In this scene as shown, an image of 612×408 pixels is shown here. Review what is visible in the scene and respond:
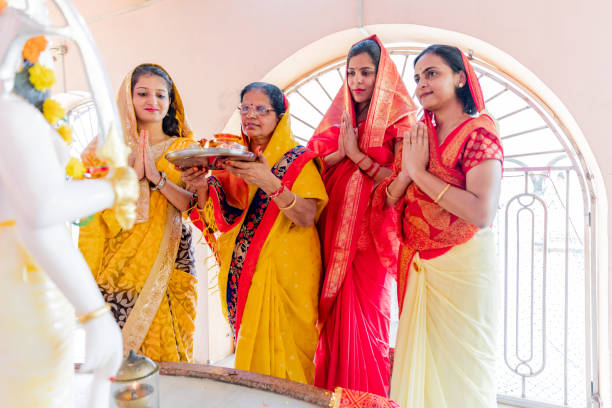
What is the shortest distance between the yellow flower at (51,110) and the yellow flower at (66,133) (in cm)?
3

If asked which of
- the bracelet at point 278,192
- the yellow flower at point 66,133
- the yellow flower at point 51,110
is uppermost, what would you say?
the yellow flower at point 51,110

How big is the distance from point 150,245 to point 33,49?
111 cm

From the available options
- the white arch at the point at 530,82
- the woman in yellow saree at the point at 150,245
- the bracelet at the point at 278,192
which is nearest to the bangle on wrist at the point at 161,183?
the woman in yellow saree at the point at 150,245

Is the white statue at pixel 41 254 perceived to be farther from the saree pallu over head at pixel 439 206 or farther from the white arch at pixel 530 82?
the white arch at pixel 530 82

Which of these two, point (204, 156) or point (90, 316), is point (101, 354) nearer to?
point (90, 316)

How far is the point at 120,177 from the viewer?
0.79 meters

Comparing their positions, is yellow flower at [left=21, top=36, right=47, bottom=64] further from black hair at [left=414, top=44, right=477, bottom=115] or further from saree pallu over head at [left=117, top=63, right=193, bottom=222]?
black hair at [left=414, top=44, right=477, bottom=115]

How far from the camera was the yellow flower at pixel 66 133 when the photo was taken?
2.65ft

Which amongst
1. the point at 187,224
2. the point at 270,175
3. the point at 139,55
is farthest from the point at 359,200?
the point at 139,55

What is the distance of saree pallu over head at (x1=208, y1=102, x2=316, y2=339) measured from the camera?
71.6 inches

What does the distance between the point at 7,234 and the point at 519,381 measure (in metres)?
3.50

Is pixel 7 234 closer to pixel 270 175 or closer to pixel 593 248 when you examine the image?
pixel 270 175

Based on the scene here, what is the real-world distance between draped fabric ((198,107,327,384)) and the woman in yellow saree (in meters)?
0.18

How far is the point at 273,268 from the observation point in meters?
1.79
